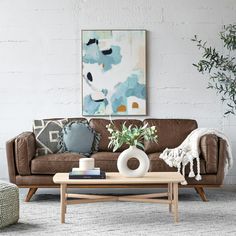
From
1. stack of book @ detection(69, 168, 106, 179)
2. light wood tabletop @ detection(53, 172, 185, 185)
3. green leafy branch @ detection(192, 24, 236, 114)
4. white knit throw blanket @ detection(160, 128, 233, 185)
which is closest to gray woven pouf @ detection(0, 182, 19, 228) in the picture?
light wood tabletop @ detection(53, 172, 185, 185)

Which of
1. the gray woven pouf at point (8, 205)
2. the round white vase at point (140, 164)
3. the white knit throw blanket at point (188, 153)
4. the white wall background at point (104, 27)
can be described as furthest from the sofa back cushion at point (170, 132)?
the gray woven pouf at point (8, 205)

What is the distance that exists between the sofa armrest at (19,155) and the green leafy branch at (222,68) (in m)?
2.16

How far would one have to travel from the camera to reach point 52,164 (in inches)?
227

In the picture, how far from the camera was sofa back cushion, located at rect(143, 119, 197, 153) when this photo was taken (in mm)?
6375

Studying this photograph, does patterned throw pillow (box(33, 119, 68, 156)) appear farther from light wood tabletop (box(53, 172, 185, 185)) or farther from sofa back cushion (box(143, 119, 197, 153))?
light wood tabletop (box(53, 172, 185, 185))

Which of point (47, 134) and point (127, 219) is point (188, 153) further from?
point (47, 134)

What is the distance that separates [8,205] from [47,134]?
6.02ft

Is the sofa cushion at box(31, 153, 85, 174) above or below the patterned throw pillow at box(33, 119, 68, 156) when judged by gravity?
below

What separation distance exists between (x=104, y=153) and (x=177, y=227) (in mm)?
1648

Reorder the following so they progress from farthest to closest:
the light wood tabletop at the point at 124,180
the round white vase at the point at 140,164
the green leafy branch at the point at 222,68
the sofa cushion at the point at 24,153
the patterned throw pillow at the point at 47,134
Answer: the green leafy branch at the point at 222,68 < the patterned throw pillow at the point at 47,134 < the sofa cushion at the point at 24,153 < the round white vase at the point at 140,164 < the light wood tabletop at the point at 124,180

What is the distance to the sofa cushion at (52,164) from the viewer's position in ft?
18.9

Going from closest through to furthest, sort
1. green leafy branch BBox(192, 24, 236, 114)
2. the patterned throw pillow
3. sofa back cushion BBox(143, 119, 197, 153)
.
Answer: the patterned throw pillow
sofa back cushion BBox(143, 119, 197, 153)
green leafy branch BBox(192, 24, 236, 114)

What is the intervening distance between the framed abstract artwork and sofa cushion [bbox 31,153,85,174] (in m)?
1.26

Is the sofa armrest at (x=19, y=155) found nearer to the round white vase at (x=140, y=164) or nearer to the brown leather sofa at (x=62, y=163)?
the brown leather sofa at (x=62, y=163)
